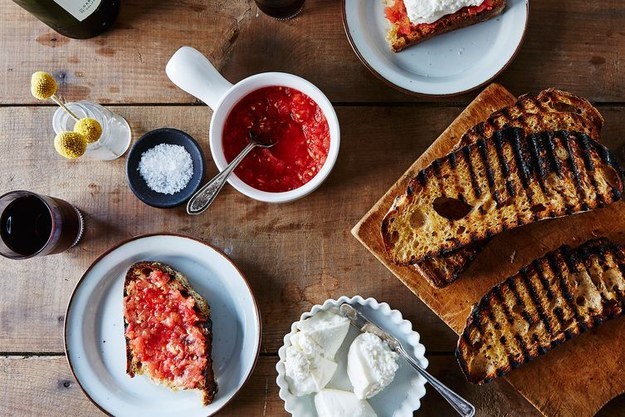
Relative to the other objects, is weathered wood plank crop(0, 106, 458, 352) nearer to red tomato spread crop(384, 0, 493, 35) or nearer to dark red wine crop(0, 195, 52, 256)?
dark red wine crop(0, 195, 52, 256)

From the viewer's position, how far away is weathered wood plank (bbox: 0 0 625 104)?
7.03 feet

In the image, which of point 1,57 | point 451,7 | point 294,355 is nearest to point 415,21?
point 451,7

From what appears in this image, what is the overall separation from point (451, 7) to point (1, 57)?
1.45 meters

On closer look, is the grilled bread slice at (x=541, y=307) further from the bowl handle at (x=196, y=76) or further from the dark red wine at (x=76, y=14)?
the dark red wine at (x=76, y=14)

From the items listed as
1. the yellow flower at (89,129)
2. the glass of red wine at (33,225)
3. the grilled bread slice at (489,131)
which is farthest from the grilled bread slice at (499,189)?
the glass of red wine at (33,225)

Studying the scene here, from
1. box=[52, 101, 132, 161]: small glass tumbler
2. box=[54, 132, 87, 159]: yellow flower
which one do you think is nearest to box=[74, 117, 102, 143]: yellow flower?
box=[54, 132, 87, 159]: yellow flower

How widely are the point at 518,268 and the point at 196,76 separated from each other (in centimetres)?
112

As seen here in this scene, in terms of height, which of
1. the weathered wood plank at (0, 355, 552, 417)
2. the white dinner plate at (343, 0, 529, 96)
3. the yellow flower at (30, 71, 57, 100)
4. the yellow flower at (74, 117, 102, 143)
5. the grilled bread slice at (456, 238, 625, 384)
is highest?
the yellow flower at (30, 71, 57, 100)

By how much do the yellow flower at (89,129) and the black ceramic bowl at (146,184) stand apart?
0.15 meters

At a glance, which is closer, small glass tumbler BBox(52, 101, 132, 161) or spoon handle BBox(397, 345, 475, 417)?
spoon handle BBox(397, 345, 475, 417)

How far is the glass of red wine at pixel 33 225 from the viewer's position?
6.46 feet

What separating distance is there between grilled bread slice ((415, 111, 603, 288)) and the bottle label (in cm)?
115

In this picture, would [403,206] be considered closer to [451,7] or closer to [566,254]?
[566,254]

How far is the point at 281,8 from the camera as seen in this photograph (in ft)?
6.85
